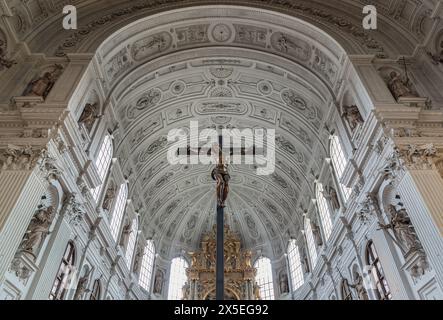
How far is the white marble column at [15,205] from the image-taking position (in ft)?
28.0

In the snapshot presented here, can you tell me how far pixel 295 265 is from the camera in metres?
24.4

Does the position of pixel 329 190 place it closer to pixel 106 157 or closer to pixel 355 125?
pixel 355 125

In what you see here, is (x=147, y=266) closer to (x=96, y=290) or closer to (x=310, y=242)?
(x=96, y=290)

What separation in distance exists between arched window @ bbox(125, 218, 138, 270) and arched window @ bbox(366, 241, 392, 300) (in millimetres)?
13652

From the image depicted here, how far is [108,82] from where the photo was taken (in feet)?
51.8

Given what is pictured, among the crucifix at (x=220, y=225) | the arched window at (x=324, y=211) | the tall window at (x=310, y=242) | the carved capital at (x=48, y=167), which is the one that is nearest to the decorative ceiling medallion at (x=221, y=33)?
the arched window at (x=324, y=211)

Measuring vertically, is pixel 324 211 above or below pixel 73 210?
above

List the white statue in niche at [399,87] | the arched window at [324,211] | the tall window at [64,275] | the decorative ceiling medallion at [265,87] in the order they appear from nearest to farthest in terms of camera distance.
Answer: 1. the tall window at [64,275]
2. the white statue in niche at [399,87]
3. the arched window at [324,211]
4. the decorative ceiling medallion at [265,87]

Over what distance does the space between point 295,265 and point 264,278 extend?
12.0 ft

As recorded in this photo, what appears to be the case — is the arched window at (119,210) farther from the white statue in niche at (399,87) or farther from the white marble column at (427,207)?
the white statue in niche at (399,87)

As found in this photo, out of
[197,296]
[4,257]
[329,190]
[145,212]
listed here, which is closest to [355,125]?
Answer: [329,190]

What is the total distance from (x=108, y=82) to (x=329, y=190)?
1310 cm

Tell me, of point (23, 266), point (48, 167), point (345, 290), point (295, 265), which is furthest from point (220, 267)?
point (295, 265)

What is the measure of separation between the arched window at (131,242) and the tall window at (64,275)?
7126mm
